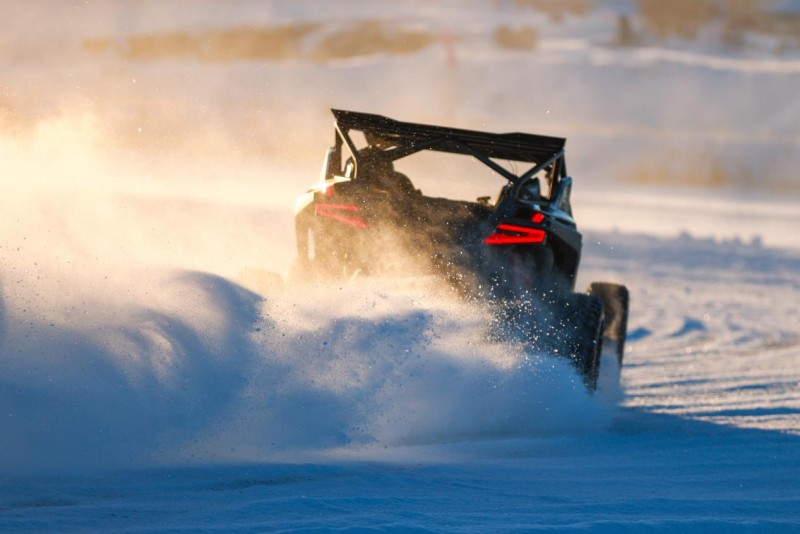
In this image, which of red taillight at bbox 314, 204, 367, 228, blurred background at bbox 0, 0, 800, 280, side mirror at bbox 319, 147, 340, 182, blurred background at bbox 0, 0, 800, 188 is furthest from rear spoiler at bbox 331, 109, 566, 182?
blurred background at bbox 0, 0, 800, 188

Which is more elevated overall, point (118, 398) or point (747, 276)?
point (747, 276)

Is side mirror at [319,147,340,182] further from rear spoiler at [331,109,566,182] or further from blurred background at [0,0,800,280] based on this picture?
blurred background at [0,0,800,280]

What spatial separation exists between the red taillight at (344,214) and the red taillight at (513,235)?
2.66 feet

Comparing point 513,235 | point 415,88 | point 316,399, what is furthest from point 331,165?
point 415,88

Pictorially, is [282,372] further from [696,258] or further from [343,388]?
[696,258]

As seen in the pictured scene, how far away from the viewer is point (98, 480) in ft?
20.5

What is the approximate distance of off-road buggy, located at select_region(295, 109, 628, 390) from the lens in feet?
28.9

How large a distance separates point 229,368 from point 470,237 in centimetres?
214

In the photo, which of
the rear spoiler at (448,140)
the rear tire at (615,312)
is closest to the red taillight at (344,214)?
the rear spoiler at (448,140)

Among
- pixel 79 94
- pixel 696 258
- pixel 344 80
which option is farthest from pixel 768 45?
pixel 696 258

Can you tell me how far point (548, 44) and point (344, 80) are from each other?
25.7 feet

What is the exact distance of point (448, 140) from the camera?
9.48 meters

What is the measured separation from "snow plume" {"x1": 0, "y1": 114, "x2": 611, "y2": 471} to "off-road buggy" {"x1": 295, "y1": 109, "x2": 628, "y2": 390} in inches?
8.1

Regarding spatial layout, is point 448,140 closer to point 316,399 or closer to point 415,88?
point 316,399
